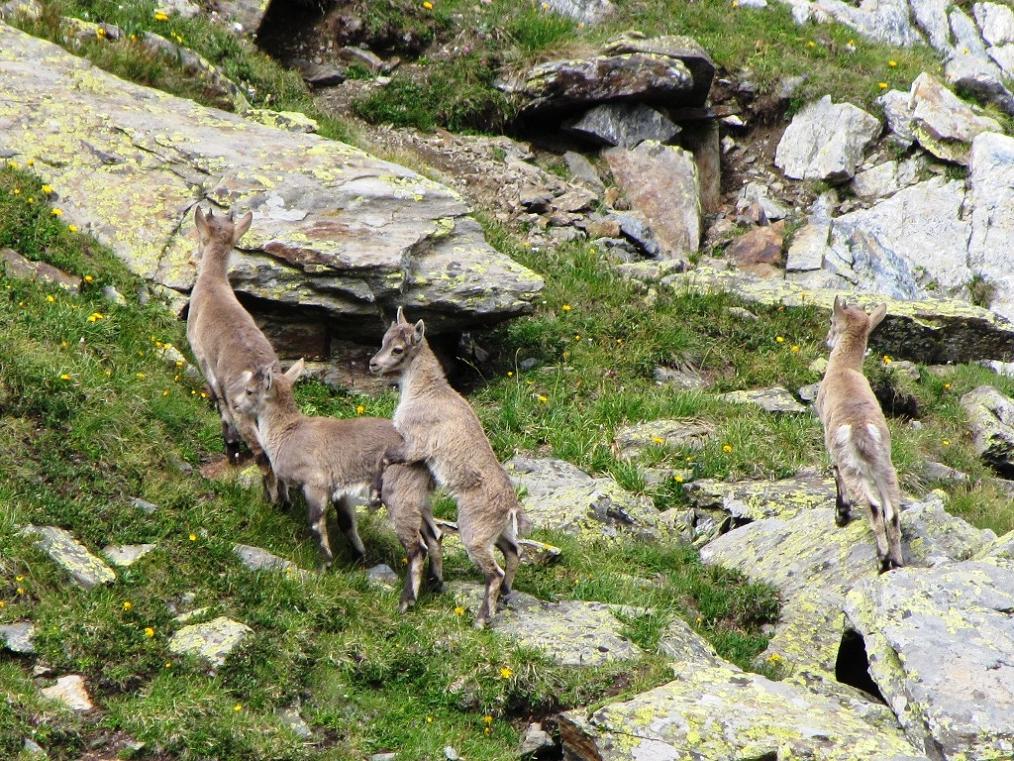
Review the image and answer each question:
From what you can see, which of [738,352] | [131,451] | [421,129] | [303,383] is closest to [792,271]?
[738,352]

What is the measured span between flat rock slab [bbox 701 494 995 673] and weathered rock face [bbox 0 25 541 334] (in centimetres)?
448

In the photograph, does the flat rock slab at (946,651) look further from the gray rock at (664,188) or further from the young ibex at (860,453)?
the gray rock at (664,188)

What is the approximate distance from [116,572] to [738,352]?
10.2m

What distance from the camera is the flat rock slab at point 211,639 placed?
29.6 ft

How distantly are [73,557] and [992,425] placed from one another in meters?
12.6

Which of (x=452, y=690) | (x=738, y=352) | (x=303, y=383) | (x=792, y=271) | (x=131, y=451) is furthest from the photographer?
(x=792, y=271)

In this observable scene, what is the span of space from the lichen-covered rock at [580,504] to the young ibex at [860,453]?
206 cm

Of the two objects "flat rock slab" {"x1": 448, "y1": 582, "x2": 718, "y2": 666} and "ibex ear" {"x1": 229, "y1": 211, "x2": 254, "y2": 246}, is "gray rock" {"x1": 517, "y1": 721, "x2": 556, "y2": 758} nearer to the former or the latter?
"flat rock slab" {"x1": 448, "y1": 582, "x2": 718, "y2": 666}

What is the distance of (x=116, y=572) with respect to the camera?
31.8 ft

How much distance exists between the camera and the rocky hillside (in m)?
8.92

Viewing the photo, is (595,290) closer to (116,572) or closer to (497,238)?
(497,238)

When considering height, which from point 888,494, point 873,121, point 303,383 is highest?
point 873,121

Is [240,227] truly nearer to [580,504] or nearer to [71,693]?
[580,504]

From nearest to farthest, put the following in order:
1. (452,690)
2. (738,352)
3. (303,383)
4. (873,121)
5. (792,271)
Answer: (452,690)
(303,383)
(738,352)
(792,271)
(873,121)
